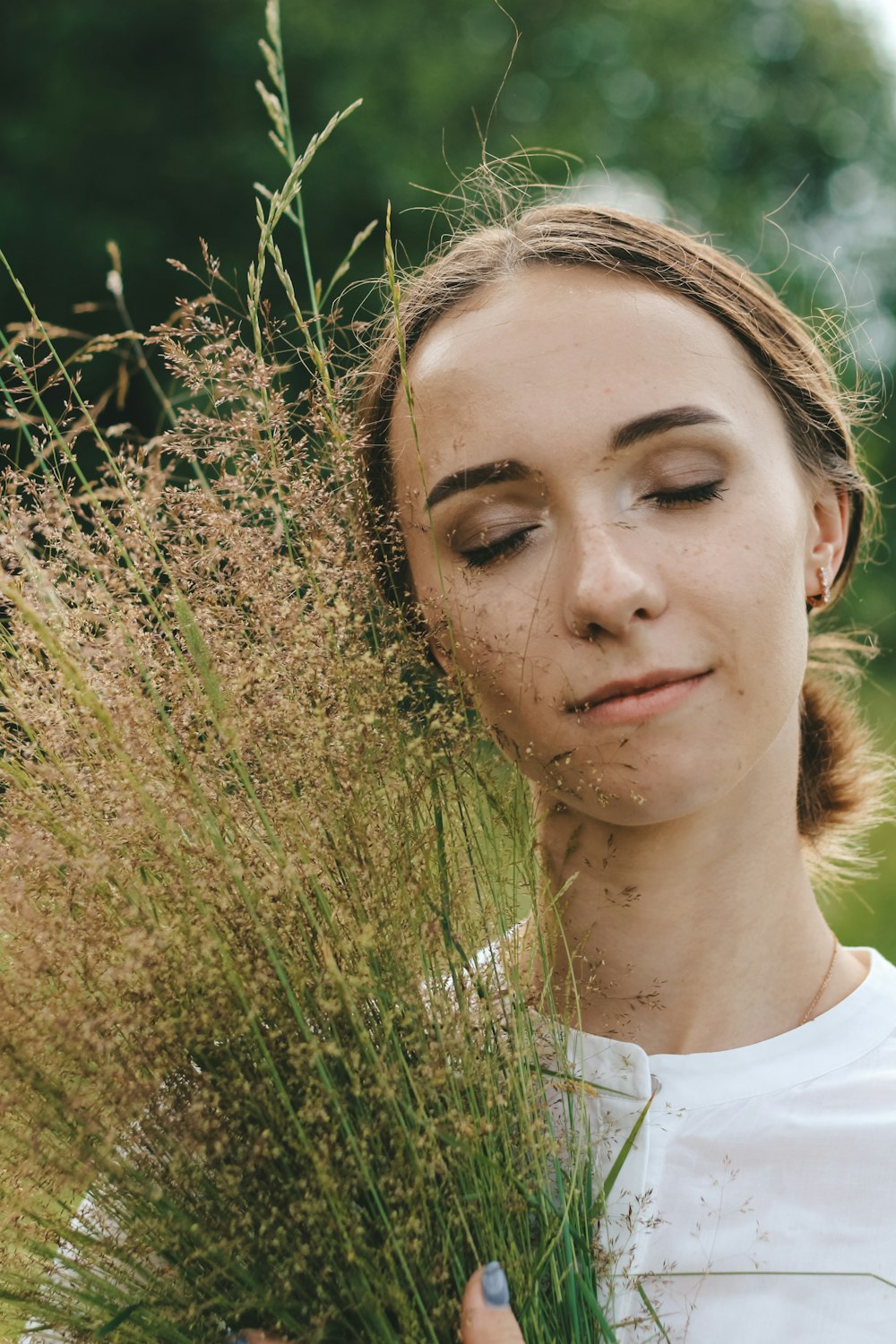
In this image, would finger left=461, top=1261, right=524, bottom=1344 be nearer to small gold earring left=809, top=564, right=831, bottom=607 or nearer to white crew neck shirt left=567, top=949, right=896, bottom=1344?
white crew neck shirt left=567, top=949, right=896, bottom=1344

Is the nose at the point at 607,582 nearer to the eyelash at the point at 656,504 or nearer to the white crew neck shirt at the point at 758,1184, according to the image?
the eyelash at the point at 656,504

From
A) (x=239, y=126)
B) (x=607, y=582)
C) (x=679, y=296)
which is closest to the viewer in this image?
(x=607, y=582)

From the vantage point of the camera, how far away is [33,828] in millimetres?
1285

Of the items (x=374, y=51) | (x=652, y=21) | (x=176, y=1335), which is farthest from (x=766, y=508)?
(x=652, y=21)

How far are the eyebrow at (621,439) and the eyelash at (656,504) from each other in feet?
0.28

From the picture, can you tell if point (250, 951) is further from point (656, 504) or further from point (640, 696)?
point (656, 504)

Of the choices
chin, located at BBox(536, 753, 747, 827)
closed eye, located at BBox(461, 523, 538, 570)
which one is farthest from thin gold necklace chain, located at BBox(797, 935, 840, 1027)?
closed eye, located at BBox(461, 523, 538, 570)

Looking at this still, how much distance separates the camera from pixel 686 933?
203 centimetres

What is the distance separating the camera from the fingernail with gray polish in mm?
1311

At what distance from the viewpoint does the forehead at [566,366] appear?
181 cm

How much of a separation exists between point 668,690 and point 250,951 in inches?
29.3

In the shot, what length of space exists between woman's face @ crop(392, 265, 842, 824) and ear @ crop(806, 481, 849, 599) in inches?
8.6

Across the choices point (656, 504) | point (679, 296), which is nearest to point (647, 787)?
point (656, 504)

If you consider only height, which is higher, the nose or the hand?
the nose
